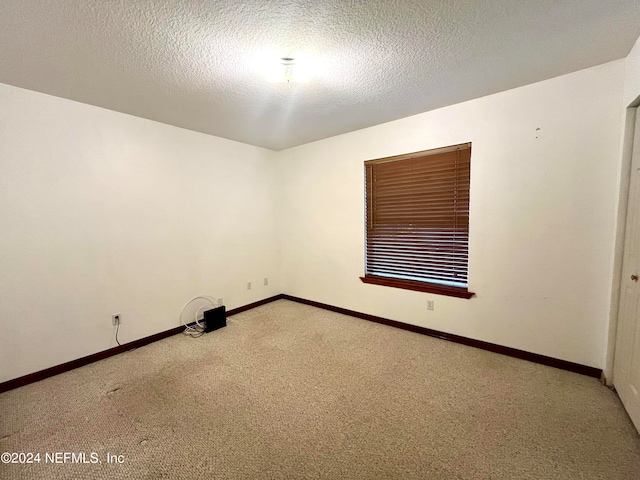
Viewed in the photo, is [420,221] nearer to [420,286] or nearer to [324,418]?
[420,286]

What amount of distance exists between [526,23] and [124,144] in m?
3.49

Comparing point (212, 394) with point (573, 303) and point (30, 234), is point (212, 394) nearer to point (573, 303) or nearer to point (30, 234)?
point (30, 234)

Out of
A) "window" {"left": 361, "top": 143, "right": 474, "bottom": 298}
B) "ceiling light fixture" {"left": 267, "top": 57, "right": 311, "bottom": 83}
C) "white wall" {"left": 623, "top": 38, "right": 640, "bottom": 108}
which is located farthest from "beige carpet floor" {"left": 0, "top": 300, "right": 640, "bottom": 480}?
"ceiling light fixture" {"left": 267, "top": 57, "right": 311, "bottom": 83}

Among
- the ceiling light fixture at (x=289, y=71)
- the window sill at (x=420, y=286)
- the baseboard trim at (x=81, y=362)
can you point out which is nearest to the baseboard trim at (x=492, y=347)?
the window sill at (x=420, y=286)

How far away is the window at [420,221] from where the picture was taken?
2715 mm

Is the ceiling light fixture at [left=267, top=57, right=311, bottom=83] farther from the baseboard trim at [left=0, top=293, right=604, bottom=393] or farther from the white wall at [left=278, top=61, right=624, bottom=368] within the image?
the baseboard trim at [left=0, top=293, right=604, bottom=393]

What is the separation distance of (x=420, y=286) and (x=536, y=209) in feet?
4.31

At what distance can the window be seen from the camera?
2715 millimetres

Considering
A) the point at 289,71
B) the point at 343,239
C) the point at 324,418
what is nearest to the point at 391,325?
the point at 343,239

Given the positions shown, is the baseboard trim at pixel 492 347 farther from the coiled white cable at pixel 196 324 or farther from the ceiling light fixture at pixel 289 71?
the ceiling light fixture at pixel 289 71

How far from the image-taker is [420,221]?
2979mm

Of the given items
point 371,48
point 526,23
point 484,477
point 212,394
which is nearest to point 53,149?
point 212,394

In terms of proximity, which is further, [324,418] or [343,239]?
[343,239]

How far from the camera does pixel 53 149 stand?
7.48ft
